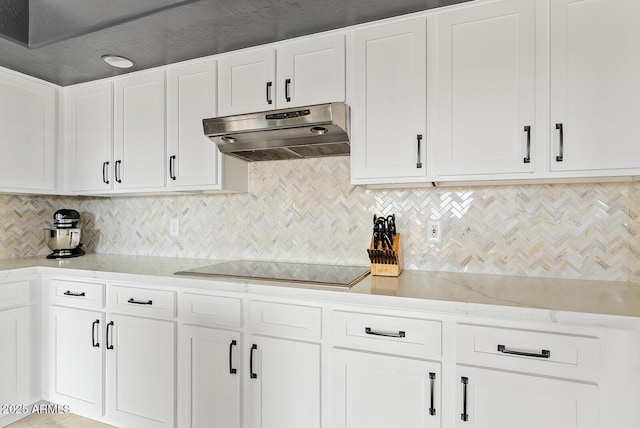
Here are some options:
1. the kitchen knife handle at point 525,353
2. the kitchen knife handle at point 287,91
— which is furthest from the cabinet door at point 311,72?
the kitchen knife handle at point 525,353

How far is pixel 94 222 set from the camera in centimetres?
293

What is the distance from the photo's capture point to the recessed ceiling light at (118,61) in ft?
7.02

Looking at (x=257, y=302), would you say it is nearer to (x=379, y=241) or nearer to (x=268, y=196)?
(x=379, y=241)

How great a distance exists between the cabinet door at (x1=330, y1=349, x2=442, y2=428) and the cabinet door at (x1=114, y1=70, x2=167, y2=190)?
5.35 feet

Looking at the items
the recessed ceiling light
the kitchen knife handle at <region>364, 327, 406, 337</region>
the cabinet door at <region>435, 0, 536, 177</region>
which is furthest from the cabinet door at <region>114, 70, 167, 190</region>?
the cabinet door at <region>435, 0, 536, 177</region>

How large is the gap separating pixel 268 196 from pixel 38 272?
4.88 feet

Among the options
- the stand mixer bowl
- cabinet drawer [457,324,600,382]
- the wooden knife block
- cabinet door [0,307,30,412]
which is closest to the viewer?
cabinet drawer [457,324,600,382]

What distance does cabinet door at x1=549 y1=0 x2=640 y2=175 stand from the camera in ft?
4.65

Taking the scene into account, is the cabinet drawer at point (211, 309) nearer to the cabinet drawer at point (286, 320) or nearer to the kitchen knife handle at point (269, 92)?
the cabinet drawer at point (286, 320)

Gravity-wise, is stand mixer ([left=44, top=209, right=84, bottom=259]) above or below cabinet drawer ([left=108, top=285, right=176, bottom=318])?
above

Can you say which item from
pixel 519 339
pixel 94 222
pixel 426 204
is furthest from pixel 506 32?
pixel 94 222

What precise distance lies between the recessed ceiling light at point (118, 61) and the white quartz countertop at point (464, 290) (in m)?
1.26

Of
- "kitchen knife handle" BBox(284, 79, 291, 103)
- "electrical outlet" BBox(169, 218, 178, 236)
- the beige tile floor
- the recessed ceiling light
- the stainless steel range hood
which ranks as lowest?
the beige tile floor

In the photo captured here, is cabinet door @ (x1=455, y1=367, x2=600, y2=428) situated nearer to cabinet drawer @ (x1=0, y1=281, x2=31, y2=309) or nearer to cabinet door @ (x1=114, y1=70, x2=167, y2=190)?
cabinet door @ (x1=114, y1=70, x2=167, y2=190)
